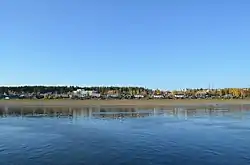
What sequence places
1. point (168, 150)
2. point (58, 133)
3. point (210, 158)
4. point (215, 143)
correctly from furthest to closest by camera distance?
point (58, 133) < point (215, 143) < point (168, 150) < point (210, 158)

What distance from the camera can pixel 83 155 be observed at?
21453mm

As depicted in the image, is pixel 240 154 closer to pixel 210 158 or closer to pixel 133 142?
pixel 210 158

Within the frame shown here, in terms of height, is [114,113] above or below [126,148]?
above

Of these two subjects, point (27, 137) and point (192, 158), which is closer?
point (192, 158)

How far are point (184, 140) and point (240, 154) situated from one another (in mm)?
6432

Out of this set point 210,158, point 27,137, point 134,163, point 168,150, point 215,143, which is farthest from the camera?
point 27,137

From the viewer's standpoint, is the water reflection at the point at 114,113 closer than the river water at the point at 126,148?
No

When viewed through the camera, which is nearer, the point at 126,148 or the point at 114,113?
the point at 126,148

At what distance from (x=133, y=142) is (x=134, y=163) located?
7471 mm

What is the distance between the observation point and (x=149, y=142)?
26.4 meters

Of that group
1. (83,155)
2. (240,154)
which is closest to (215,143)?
(240,154)

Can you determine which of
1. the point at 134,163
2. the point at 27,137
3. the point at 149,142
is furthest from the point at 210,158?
the point at 27,137

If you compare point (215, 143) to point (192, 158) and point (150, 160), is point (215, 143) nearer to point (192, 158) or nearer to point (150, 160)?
point (192, 158)

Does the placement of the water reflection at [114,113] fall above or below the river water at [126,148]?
above
